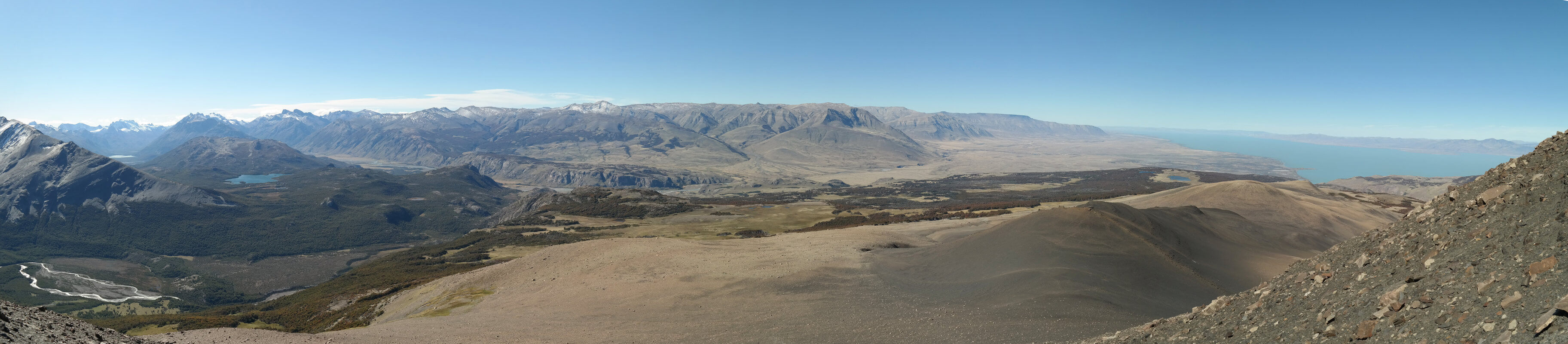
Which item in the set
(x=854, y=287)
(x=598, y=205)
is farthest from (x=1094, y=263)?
(x=598, y=205)

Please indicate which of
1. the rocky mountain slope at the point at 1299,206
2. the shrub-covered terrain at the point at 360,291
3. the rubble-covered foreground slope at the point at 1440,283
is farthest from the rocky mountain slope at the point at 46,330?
the rocky mountain slope at the point at 1299,206

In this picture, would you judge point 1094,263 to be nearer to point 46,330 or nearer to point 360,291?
point 46,330

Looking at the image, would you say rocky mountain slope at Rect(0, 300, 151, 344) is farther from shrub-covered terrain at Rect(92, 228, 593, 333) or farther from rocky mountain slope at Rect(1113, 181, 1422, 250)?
rocky mountain slope at Rect(1113, 181, 1422, 250)

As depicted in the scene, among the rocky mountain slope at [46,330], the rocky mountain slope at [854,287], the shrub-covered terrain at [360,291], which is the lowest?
the shrub-covered terrain at [360,291]

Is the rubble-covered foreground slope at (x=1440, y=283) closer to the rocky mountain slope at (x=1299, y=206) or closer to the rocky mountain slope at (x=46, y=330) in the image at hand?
the rocky mountain slope at (x=46, y=330)

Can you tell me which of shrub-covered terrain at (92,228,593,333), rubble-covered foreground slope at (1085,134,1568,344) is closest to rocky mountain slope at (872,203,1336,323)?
rubble-covered foreground slope at (1085,134,1568,344)

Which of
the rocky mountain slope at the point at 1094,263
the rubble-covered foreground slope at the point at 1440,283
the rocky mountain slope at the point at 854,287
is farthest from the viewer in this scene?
the rocky mountain slope at the point at 1094,263

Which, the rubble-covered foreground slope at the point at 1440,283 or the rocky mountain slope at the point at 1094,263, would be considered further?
the rocky mountain slope at the point at 1094,263
